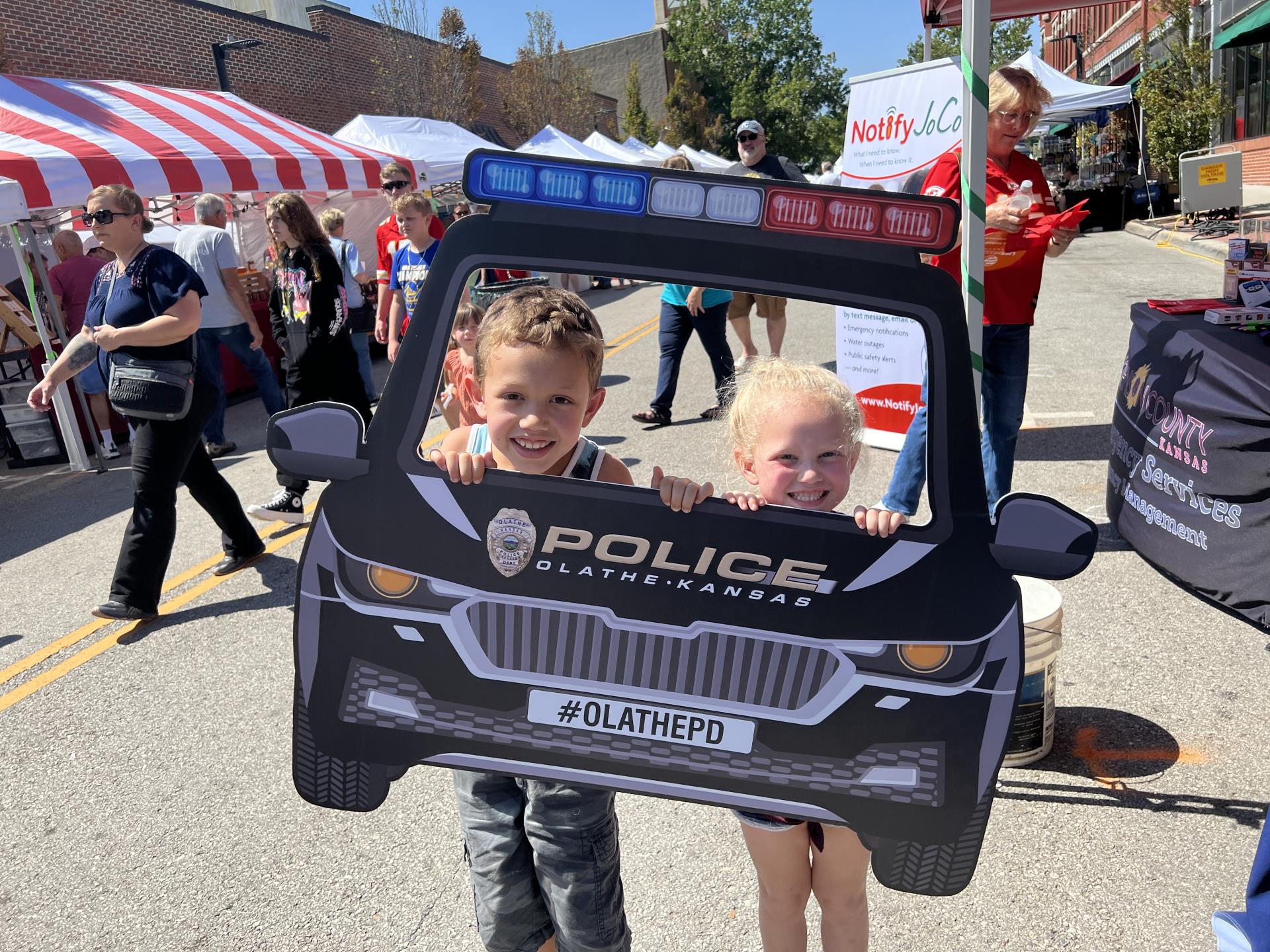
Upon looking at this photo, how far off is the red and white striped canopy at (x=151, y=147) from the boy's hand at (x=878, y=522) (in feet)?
29.1

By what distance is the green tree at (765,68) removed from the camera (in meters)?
62.9

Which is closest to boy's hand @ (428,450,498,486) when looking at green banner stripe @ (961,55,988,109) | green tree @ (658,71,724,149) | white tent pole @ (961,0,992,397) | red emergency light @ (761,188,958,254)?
red emergency light @ (761,188,958,254)

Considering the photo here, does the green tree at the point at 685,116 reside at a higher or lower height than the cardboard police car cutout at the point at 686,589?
higher

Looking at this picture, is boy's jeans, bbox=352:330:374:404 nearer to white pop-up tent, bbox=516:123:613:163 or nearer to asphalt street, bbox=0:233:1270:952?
asphalt street, bbox=0:233:1270:952

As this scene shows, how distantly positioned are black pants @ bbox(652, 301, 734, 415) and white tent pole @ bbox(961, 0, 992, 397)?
4.42 metres

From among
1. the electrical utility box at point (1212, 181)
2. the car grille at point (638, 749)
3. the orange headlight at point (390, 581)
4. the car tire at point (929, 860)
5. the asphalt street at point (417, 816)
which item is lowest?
the asphalt street at point (417, 816)

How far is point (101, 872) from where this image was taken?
2902mm

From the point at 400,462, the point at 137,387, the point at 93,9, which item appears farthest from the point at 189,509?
the point at 93,9

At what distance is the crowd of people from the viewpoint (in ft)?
5.81

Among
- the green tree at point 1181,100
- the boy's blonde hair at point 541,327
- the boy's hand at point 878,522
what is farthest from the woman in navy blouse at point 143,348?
the green tree at point 1181,100

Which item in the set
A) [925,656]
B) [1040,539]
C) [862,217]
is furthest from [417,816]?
[862,217]

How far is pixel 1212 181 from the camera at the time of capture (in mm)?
5949

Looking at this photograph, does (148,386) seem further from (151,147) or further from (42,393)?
(151,147)

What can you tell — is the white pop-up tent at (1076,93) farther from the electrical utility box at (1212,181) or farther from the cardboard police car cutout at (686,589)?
the cardboard police car cutout at (686,589)
